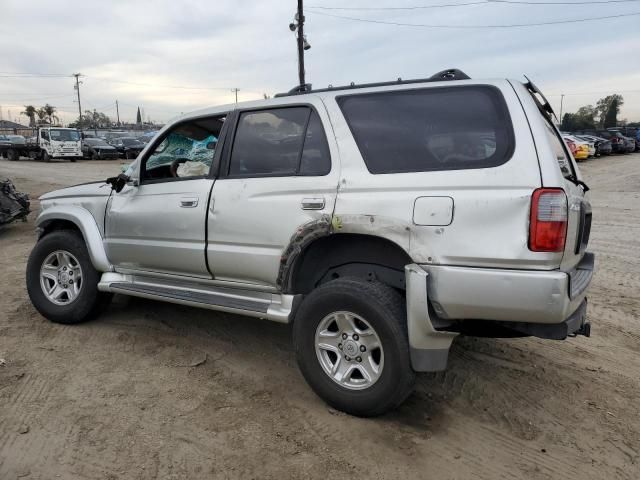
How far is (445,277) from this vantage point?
9.36 feet

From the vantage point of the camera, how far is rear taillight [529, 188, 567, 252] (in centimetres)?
264

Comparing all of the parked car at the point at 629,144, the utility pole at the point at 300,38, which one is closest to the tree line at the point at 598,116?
the parked car at the point at 629,144

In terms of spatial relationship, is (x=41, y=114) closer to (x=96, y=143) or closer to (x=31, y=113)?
(x=31, y=113)

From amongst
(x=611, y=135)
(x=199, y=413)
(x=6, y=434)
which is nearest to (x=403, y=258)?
(x=199, y=413)

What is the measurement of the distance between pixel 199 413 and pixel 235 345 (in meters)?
1.11

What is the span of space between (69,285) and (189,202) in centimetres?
175

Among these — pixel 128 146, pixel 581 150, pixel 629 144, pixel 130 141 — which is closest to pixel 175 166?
pixel 581 150

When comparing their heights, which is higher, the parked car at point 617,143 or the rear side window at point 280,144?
the parked car at point 617,143

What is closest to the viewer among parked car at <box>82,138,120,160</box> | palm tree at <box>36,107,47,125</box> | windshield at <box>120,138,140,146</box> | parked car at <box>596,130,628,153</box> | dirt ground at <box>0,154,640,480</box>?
dirt ground at <box>0,154,640,480</box>

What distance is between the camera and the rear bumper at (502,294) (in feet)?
8.72

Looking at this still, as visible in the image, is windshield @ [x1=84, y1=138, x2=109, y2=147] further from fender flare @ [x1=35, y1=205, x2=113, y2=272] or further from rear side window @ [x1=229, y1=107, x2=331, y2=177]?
rear side window @ [x1=229, y1=107, x2=331, y2=177]

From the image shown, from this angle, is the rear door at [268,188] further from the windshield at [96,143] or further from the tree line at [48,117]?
the tree line at [48,117]

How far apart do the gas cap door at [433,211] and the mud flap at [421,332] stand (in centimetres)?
26

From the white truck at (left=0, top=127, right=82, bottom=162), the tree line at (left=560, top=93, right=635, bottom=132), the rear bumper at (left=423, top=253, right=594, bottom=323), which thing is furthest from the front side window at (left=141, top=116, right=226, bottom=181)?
the tree line at (left=560, top=93, right=635, bottom=132)
